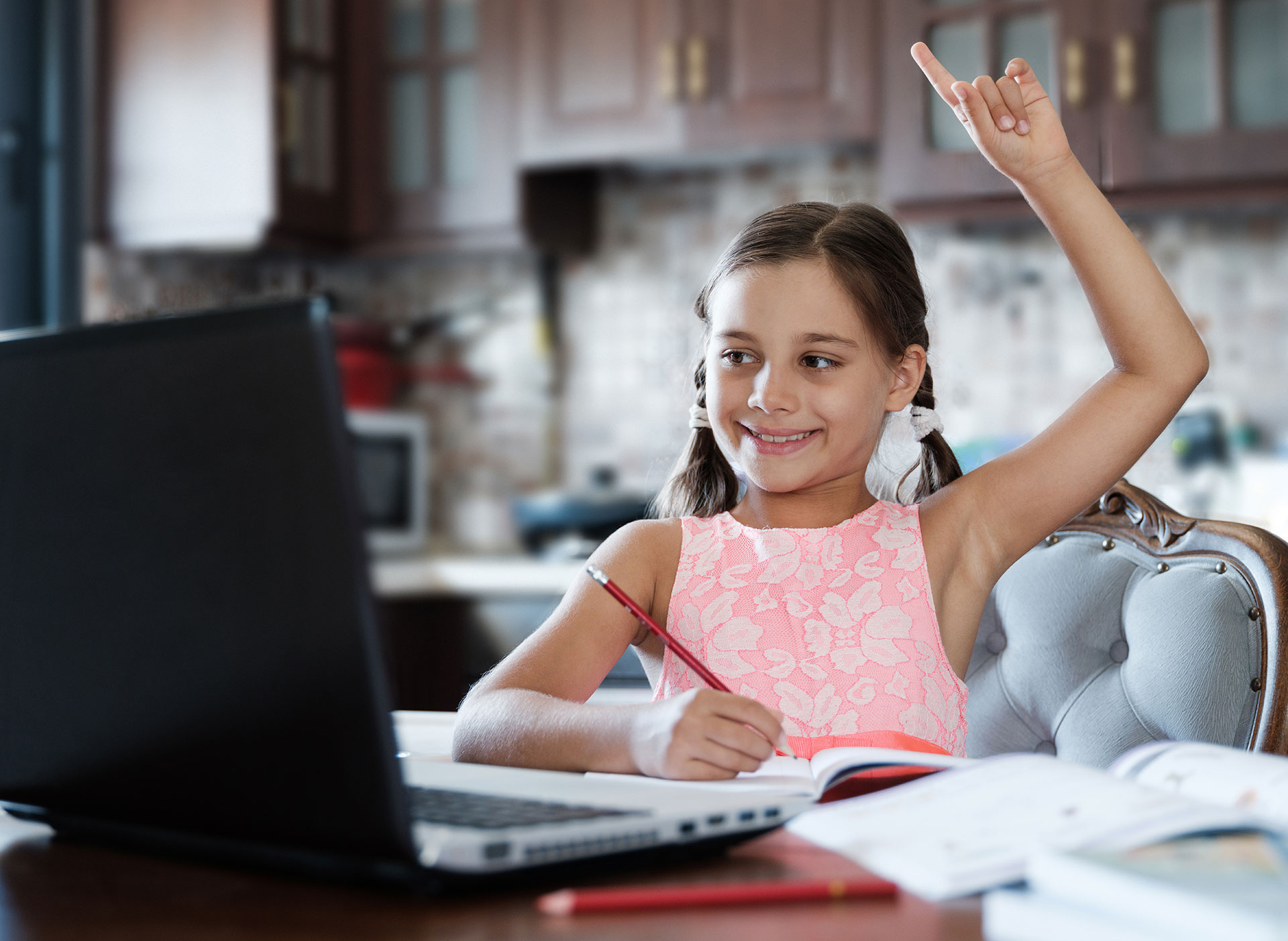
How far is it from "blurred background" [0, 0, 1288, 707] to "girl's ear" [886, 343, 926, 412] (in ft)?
4.11

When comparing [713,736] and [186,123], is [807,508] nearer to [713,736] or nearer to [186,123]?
[713,736]

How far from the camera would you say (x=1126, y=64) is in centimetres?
248

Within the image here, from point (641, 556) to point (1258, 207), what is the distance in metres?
1.89

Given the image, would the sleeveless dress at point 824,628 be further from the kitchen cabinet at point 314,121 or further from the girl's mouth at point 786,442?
the kitchen cabinet at point 314,121

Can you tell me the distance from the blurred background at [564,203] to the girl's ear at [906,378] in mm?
1251

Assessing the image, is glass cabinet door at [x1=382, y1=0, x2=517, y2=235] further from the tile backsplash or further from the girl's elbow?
the girl's elbow

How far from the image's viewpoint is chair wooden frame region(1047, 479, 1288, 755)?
3.18ft

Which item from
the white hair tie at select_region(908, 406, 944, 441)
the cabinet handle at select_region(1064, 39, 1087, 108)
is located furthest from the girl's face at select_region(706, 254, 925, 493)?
the cabinet handle at select_region(1064, 39, 1087, 108)

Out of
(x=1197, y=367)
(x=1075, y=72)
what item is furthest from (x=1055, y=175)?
(x=1075, y=72)

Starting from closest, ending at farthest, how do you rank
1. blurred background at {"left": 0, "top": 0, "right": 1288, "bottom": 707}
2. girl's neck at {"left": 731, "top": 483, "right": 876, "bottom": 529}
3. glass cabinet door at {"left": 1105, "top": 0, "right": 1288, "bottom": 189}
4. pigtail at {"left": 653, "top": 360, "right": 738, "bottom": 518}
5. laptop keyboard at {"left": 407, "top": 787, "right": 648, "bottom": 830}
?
1. laptop keyboard at {"left": 407, "top": 787, "right": 648, "bottom": 830}
2. girl's neck at {"left": 731, "top": 483, "right": 876, "bottom": 529}
3. pigtail at {"left": 653, "top": 360, "right": 738, "bottom": 518}
4. glass cabinet door at {"left": 1105, "top": 0, "right": 1288, "bottom": 189}
5. blurred background at {"left": 0, "top": 0, "right": 1288, "bottom": 707}

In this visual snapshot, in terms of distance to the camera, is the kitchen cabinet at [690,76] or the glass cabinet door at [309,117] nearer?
the kitchen cabinet at [690,76]

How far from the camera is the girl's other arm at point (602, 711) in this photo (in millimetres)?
654

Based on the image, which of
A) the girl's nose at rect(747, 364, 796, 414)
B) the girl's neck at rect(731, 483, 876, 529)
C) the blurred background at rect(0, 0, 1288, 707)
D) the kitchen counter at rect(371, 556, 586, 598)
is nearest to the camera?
the girl's nose at rect(747, 364, 796, 414)

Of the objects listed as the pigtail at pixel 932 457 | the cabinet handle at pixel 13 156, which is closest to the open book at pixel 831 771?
the pigtail at pixel 932 457
